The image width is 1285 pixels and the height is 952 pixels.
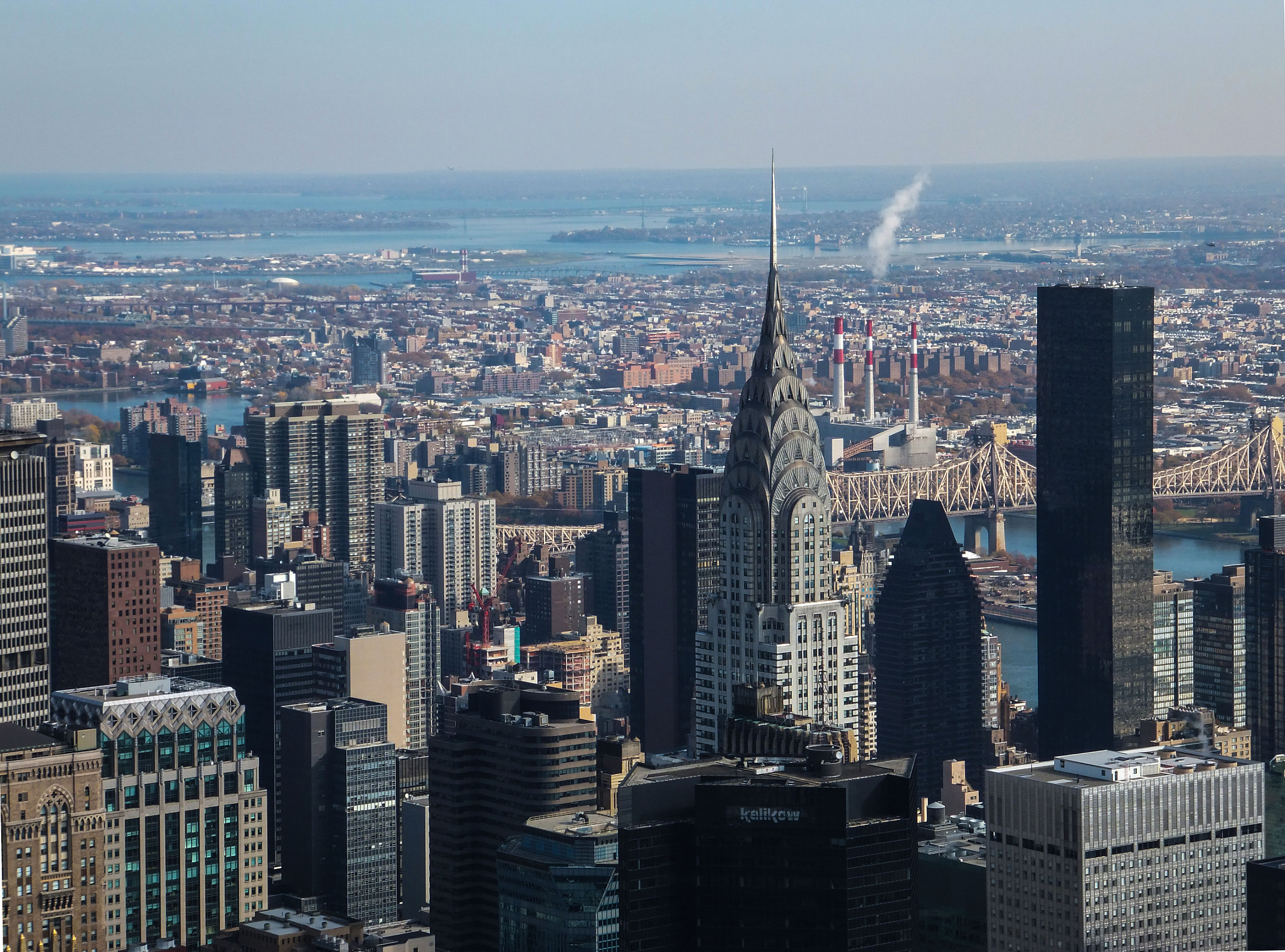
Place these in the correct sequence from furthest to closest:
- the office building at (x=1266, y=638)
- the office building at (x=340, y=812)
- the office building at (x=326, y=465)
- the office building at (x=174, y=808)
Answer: the office building at (x=326, y=465) → the office building at (x=1266, y=638) → the office building at (x=340, y=812) → the office building at (x=174, y=808)

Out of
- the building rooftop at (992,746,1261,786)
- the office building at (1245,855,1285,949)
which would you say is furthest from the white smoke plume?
the office building at (1245,855,1285,949)

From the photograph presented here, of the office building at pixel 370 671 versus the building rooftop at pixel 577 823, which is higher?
the building rooftop at pixel 577 823

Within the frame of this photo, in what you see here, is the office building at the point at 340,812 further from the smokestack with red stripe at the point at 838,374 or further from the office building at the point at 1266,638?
the smokestack with red stripe at the point at 838,374

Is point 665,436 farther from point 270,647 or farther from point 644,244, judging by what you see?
point 270,647

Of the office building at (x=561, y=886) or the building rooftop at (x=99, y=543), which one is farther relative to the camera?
the building rooftop at (x=99, y=543)

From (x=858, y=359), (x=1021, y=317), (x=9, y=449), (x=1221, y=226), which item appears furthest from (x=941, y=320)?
(x=9, y=449)

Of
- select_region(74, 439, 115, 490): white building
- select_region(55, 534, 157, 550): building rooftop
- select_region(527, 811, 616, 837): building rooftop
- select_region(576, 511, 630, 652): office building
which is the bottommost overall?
select_region(576, 511, 630, 652): office building

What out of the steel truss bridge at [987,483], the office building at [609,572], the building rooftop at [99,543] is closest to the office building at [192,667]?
the building rooftop at [99,543]

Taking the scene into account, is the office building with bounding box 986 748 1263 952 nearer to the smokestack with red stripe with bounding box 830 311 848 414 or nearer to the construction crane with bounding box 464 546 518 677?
the construction crane with bounding box 464 546 518 677
